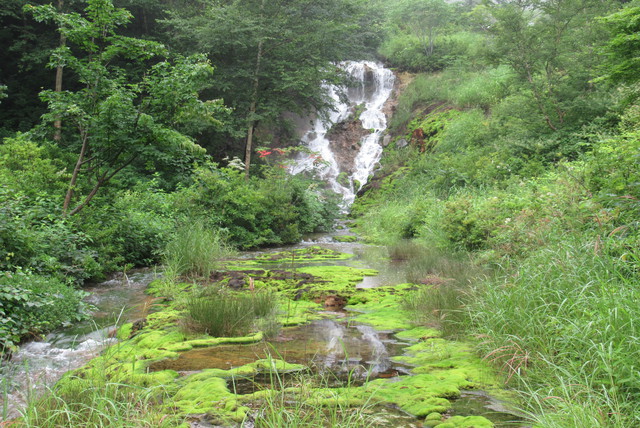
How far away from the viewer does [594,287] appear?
2871 mm

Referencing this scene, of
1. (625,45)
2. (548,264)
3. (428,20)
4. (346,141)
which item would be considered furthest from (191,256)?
(428,20)

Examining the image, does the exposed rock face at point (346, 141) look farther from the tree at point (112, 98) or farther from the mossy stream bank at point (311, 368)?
the mossy stream bank at point (311, 368)

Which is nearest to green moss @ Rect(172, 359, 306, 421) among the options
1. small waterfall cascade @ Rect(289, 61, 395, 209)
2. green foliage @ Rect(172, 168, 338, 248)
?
green foliage @ Rect(172, 168, 338, 248)

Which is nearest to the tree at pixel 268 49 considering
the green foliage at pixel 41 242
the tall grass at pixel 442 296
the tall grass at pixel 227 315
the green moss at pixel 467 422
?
the green foliage at pixel 41 242

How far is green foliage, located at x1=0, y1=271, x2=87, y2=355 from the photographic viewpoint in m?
3.58

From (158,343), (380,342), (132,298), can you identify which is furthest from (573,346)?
(132,298)

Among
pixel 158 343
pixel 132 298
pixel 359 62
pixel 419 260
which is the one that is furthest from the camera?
pixel 359 62

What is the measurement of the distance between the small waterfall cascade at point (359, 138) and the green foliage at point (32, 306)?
13950 millimetres

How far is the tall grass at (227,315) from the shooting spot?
3.90m

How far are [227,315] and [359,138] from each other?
62.9ft

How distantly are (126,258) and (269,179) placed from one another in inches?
232

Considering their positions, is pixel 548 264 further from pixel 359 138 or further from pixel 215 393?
pixel 359 138

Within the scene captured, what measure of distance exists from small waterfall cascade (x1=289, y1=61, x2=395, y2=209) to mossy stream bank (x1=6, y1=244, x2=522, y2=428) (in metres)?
13.7

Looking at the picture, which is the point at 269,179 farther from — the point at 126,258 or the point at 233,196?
the point at 126,258
